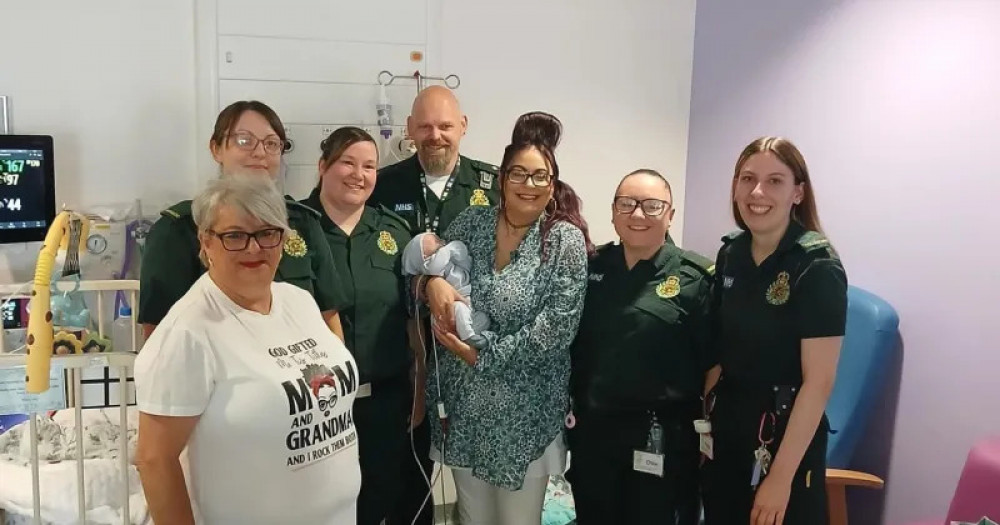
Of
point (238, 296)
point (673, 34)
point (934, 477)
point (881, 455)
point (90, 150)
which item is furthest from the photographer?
point (673, 34)

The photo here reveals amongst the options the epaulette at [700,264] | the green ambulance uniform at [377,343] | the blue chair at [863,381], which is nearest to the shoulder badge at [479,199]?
the green ambulance uniform at [377,343]

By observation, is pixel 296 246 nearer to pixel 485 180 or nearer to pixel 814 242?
pixel 485 180

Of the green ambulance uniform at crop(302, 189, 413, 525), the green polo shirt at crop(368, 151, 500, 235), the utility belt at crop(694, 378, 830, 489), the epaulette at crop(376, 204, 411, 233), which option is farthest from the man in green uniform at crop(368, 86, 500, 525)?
the utility belt at crop(694, 378, 830, 489)

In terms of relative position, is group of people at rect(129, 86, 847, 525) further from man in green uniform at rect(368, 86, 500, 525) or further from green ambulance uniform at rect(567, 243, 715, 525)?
man in green uniform at rect(368, 86, 500, 525)

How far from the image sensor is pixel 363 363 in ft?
7.06

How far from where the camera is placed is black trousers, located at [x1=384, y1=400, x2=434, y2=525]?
2.33 metres

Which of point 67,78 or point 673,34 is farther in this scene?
point 673,34

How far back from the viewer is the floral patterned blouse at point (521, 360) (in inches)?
80.2

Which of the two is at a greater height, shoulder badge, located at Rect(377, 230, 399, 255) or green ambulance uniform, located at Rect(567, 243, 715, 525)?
shoulder badge, located at Rect(377, 230, 399, 255)

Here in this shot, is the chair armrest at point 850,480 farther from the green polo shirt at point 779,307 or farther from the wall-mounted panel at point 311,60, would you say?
the wall-mounted panel at point 311,60

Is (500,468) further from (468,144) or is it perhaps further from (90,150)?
(90,150)

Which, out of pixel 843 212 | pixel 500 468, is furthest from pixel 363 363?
pixel 843 212

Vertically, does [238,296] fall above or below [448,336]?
above

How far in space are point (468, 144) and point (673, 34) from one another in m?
1.09
